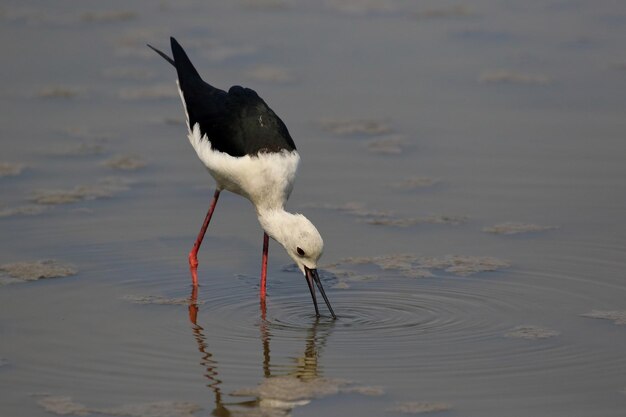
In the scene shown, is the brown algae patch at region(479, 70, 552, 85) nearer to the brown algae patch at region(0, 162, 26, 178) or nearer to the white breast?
the brown algae patch at region(0, 162, 26, 178)

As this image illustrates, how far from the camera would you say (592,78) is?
32.1 ft

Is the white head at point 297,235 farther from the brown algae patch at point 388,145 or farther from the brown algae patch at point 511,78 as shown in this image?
the brown algae patch at point 511,78

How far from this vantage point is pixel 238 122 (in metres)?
6.58

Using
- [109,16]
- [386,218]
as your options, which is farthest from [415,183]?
[109,16]

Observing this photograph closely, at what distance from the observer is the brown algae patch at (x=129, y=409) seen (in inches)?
191

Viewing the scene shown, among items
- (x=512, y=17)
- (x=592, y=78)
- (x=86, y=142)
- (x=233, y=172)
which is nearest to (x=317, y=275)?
(x=233, y=172)

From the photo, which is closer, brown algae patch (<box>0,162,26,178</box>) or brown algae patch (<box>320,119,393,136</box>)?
brown algae patch (<box>0,162,26,178</box>)

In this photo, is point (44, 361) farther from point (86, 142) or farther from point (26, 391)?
point (86, 142)

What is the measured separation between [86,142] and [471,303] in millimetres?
3446

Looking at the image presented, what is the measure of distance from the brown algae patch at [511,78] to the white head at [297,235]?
3760 mm

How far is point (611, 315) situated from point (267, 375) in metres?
1.68

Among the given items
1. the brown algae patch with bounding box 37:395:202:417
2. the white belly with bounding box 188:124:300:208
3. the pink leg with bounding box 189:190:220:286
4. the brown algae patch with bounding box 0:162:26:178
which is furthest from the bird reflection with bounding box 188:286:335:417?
the brown algae patch with bounding box 0:162:26:178

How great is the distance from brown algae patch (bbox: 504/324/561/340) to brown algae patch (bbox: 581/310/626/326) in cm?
28

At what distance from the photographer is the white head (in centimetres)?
614
